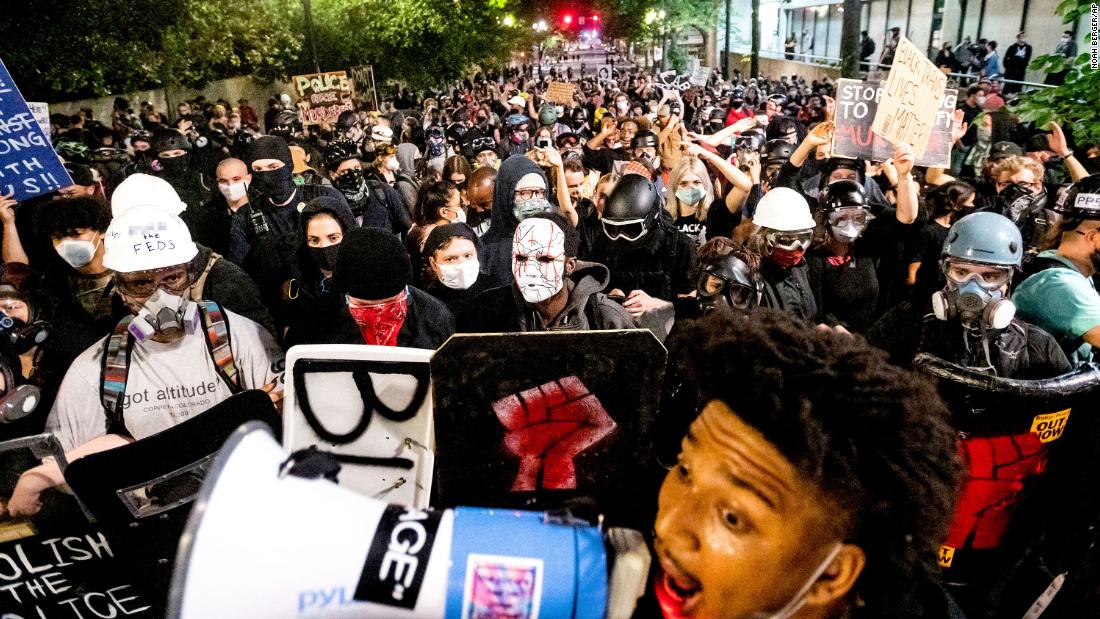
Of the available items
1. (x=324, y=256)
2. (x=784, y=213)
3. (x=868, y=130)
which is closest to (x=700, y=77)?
(x=868, y=130)

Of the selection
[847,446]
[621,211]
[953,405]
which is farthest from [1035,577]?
[621,211]

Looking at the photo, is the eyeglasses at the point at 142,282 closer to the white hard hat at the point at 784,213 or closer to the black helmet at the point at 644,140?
the white hard hat at the point at 784,213

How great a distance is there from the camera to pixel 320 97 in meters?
11.7

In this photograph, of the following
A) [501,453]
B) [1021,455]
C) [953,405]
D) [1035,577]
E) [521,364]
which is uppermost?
[521,364]

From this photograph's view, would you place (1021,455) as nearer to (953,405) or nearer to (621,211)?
(953,405)

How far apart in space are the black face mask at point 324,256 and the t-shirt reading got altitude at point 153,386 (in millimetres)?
1331

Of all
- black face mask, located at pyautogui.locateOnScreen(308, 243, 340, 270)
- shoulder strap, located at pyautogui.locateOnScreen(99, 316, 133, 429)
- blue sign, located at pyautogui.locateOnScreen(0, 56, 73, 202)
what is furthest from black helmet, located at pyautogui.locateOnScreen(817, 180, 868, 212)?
blue sign, located at pyautogui.locateOnScreen(0, 56, 73, 202)

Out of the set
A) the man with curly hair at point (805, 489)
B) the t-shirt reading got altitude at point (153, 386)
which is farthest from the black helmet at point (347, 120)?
the man with curly hair at point (805, 489)

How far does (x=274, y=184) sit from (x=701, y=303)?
379cm

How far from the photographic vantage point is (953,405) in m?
2.57

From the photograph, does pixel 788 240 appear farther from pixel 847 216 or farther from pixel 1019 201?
pixel 1019 201

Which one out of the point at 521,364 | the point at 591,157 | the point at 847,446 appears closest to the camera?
the point at 847,446

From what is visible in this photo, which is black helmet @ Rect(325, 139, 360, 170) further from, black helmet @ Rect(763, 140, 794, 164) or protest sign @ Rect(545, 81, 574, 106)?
protest sign @ Rect(545, 81, 574, 106)

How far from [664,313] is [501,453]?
7.53 feet
